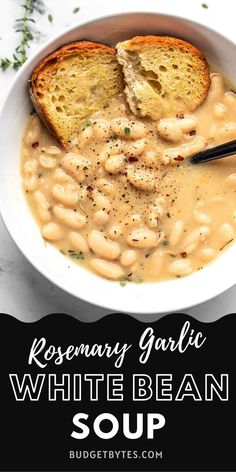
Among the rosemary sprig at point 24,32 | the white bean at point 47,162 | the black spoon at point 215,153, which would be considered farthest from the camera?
the rosemary sprig at point 24,32

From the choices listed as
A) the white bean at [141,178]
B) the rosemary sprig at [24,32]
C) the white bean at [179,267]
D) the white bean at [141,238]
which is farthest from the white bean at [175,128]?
the rosemary sprig at [24,32]

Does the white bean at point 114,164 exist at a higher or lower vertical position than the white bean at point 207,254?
higher

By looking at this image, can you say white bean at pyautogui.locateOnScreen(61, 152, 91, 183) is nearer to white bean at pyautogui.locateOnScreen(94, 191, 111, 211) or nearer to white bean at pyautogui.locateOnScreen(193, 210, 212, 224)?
white bean at pyautogui.locateOnScreen(94, 191, 111, 211)

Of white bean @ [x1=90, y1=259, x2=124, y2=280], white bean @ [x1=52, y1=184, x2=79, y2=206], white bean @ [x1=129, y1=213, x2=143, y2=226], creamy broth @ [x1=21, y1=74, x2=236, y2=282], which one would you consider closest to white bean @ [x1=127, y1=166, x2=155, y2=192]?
creamy broth @ [x1=21, y1=74, x2=236, y2=282]

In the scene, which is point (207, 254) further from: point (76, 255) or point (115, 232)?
point (76, 255)

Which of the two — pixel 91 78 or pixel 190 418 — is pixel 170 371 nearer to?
pixel 190 418

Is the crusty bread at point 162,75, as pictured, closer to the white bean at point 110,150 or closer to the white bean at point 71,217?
the white bean at point 110,150

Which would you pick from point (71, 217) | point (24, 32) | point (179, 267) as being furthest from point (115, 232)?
point (24, 32)
